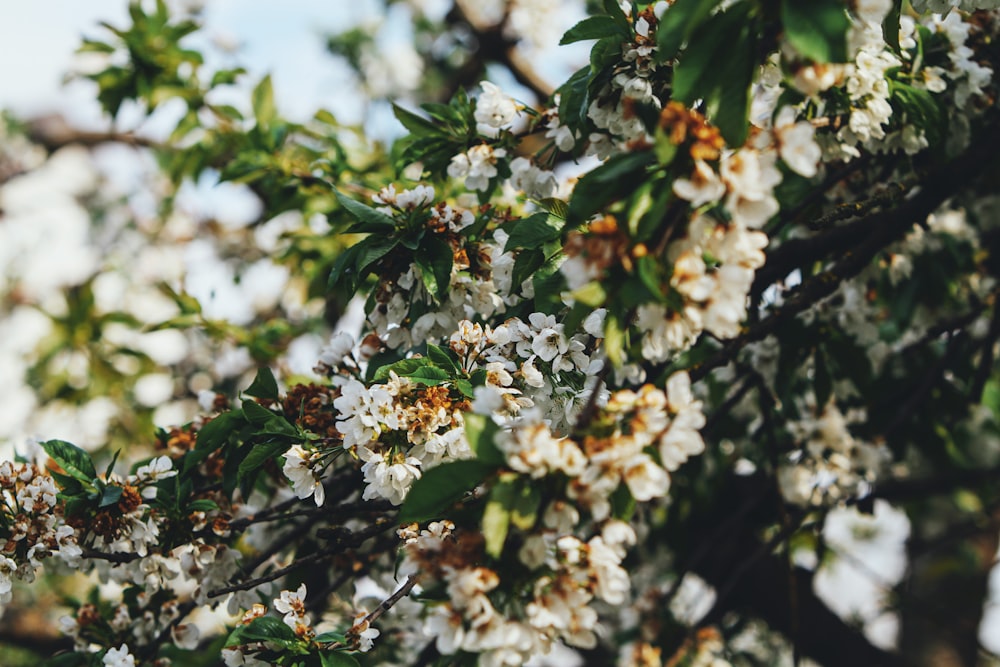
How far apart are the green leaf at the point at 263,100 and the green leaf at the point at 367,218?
1.11 meters

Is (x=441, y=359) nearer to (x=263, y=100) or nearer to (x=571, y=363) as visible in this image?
(x=571, y=363)

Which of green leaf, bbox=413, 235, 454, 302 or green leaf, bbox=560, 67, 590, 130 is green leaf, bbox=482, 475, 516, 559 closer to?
green leaf, bbox=413, 235, 454, 302

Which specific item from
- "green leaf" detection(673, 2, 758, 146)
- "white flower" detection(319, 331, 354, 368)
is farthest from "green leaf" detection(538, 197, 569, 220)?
"white flower" detection(319, 331, 354, 368)

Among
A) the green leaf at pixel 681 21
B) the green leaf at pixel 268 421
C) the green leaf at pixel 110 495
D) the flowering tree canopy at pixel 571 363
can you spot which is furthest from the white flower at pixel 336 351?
the green leaf at pixel 681 21

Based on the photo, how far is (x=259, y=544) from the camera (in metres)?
1.99

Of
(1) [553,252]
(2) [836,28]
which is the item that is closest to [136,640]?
(1) [553,252]

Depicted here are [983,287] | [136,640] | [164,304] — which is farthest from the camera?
[164,304]

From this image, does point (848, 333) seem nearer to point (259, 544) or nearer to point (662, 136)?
point (662, 136)

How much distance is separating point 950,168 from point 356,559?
68.6 inches

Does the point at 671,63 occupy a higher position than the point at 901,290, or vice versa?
the point at 671,63

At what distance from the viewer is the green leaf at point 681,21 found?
88 cm

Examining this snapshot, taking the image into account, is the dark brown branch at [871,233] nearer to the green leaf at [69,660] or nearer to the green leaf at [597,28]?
the green leaf at [597,28]

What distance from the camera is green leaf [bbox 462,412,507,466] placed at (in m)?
0.92

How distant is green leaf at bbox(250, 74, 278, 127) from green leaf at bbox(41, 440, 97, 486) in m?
1.26
